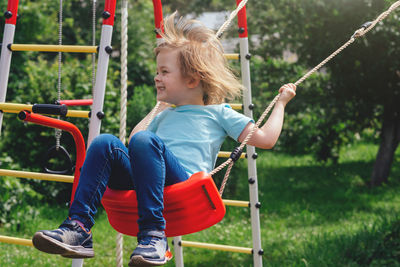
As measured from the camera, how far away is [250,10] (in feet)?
25.1

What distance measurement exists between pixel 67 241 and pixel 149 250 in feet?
1.06

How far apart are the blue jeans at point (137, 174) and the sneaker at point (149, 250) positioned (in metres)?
0.03

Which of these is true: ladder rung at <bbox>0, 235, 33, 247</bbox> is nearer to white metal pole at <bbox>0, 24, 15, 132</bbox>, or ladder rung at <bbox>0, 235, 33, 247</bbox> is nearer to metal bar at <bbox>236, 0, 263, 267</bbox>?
white metal pole at <bbox>0, 24, 15, 132</bbox>

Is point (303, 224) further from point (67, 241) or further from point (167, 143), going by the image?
point (67, 241)

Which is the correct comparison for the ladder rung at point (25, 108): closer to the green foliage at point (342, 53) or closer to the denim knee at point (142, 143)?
the denim knee at point (142, 143)

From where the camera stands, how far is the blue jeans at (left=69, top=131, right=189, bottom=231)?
2.02 metres

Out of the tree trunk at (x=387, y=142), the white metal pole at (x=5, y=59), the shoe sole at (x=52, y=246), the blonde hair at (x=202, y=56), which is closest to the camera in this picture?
the shoe sole at (x=52, y=246)

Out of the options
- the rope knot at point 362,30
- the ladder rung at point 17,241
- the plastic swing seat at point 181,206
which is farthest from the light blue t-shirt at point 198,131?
the ladder rung at point 17,241

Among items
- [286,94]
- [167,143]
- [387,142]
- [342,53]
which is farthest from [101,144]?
[387,142]

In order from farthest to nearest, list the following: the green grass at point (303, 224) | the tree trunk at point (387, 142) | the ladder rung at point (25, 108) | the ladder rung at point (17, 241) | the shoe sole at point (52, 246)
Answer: the tree trunk at point (387, 142)
the green grass at point (303, 224)
the ladder rung at point (17, 241)
the ladder rung at point (25, 108)
the shoe sole at point (52, 246)

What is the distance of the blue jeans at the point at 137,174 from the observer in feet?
6.64

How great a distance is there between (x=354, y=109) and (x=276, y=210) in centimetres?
204

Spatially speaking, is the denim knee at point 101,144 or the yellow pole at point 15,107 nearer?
the denim knee at point 101,144

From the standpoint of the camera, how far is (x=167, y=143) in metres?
2.35
